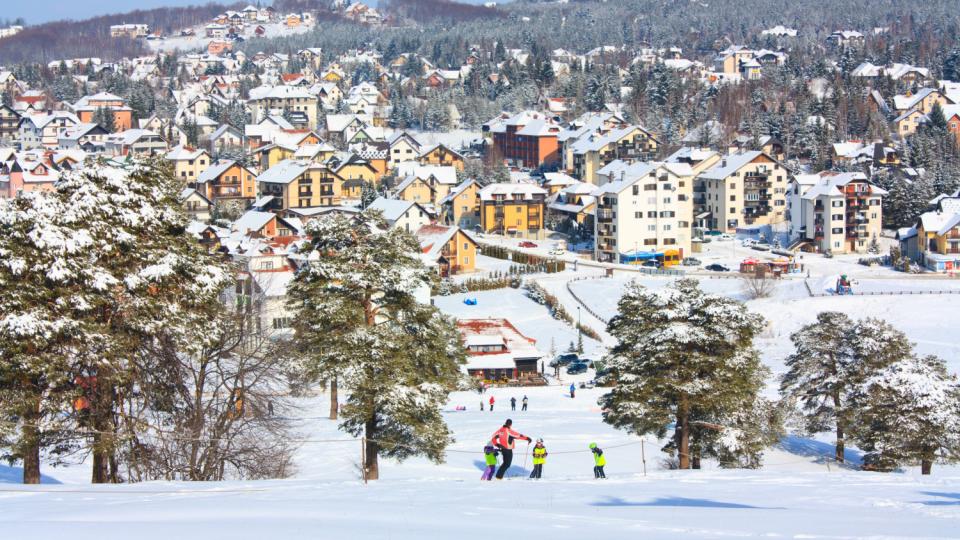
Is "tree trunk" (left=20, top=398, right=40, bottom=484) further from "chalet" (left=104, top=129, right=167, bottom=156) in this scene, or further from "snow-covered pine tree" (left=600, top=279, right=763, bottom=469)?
"chalet" (left=104, top=129, right=167, bottom=156)

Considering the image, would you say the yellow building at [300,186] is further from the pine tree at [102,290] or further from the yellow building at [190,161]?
the pine tree at [102,290]

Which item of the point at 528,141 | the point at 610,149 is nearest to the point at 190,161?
the point at 528,141

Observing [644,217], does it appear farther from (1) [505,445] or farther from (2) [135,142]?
(1) [505,445]

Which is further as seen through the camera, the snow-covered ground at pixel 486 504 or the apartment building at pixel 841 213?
the apartment building at pixel 841 213

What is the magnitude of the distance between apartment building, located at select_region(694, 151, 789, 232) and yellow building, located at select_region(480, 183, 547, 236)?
616cm

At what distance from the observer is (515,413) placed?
18.0 m

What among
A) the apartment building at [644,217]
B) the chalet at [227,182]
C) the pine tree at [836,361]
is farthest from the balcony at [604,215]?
the pine tree at [836,361]

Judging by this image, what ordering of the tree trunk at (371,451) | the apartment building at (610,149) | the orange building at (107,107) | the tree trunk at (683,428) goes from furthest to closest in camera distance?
1. the orange building at (107,107)
2. the apartment building at (610,149)
3. the tree trunk at (683,428)
4. the tree trunk at (371,451)

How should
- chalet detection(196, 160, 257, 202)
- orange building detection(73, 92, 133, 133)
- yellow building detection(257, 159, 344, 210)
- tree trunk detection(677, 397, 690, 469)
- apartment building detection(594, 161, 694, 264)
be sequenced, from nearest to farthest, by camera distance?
tree trunk detection(677, 397, 690, 469) < apartment building detection(594, 161, 694, 264) < yellow building detection(257, 159, 344, 210) < chalet detection(196, 160, 257, 202) < orange building detection(73, 92, 133, 133)

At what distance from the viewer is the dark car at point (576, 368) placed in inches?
950

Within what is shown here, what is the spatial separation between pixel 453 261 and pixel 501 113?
99.8 feet

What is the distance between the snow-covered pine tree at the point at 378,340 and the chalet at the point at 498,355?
10425 millimetres

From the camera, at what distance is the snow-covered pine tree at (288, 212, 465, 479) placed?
11836 mm

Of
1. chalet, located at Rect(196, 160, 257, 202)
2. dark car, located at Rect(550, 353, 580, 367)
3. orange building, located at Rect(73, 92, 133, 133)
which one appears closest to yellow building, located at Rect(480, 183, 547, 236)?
chalet, located at Rect(196, 160, 257, 202)
